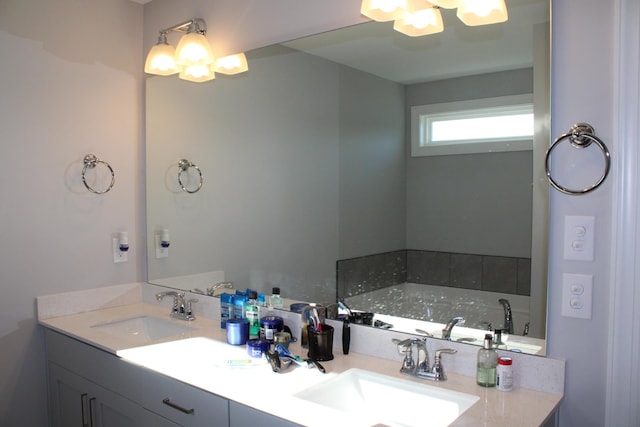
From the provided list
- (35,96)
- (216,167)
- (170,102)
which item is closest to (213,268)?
(216,167)

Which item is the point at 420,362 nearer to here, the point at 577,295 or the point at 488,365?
the point at 488,365

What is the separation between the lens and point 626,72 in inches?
50.9

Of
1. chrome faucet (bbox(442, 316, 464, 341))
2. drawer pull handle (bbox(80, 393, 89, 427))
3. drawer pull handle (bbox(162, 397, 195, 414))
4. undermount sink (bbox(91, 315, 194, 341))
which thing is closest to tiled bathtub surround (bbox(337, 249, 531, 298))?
chrome faucet (bbox(442, 316, 464, 341))

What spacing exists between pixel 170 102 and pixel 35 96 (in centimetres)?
61

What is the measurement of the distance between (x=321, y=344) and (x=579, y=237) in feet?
2.89

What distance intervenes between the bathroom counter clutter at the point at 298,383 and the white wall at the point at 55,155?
0.90ft

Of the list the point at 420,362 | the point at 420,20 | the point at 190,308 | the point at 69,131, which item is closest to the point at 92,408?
the point at 190,308

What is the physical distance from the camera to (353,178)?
2.08 metres

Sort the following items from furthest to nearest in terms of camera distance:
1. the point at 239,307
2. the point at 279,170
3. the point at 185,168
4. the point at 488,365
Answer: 1. the point at 185,168
2. the point at 279,170
3. the point at 239,307
4. the point at 488,365

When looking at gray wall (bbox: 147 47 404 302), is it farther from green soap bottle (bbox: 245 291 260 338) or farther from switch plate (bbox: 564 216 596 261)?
switch plate (bbox: 564 216 596 261)

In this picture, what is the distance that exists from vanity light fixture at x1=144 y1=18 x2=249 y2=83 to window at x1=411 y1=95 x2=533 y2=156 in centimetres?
96

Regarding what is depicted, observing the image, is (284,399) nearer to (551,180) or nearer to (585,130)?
(551,180)

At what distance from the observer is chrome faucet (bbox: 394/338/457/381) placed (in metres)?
1.56

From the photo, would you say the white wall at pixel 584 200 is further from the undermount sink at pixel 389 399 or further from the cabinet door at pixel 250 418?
the cabinet door at pixel 250 418
